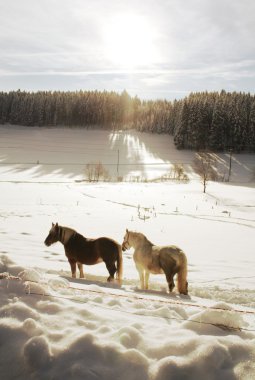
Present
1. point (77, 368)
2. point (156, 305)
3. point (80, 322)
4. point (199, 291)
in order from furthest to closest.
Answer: point (199, 291)
point (156, 305)
point (80, 322)
point (77, 368)

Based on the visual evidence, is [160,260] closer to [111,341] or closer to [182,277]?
[182,277]

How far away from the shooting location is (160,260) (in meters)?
8.30

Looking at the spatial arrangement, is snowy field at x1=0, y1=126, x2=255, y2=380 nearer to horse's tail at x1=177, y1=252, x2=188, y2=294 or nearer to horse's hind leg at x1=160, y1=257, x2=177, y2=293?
horse's hind leg at x1=160, y1=257, x2=177, y2=293

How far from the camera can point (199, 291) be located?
8.81 metres

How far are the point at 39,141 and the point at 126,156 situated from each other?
33744 mm

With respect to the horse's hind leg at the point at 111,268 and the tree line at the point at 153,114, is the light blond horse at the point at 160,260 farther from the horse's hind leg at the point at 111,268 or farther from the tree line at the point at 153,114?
the tree line at the point at 153,114

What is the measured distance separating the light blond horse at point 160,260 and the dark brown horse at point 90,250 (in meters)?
0.48

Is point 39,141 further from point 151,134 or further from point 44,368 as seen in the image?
point 44,368

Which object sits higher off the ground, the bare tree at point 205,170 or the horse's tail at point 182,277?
the bare tree at point 205,170

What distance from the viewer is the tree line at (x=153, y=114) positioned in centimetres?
9556

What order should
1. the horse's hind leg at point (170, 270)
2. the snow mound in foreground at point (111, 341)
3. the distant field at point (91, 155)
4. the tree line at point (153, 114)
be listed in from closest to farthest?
the snow mound in foreground at point (111, 341) < the horse's hind leg at point (170, 270) < the distant field at point (91, 155) < the tree line at point (153, 114)

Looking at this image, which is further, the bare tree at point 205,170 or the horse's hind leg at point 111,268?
the bare tree at point 205,170

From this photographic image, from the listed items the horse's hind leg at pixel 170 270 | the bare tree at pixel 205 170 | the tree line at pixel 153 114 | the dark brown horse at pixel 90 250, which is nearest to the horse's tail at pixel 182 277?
the horse's hind leg at pixel 170 270

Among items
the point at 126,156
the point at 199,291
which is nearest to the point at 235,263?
the point at 199,291
